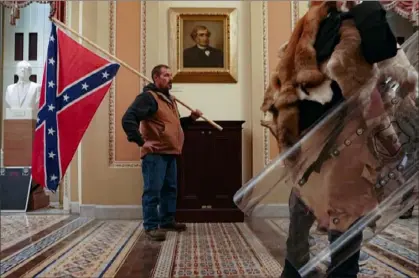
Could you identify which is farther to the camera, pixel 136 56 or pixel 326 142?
pixel 136 56

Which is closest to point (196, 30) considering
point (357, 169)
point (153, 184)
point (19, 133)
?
point (153, 184)

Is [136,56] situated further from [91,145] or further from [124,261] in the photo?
[124,261]

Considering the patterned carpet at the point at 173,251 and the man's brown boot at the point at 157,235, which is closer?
the patterned carpet at the point at 173,251

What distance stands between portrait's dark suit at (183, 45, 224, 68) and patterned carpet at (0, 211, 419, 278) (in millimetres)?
1796

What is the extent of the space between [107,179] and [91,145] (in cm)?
40

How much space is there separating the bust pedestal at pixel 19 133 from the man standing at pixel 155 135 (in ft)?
8.50

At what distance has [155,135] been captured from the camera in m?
3.13

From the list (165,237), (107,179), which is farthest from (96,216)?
(165,237)

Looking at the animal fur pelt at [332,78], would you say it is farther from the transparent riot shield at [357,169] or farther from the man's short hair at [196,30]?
the man's short hair at [196,30]

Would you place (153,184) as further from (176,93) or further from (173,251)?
(176,93)

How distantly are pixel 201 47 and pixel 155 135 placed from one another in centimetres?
176

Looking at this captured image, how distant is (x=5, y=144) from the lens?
5.19m

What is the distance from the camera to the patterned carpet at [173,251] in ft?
6.89

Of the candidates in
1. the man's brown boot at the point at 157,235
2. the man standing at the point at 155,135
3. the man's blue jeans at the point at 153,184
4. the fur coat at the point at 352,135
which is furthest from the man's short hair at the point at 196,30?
the fur coat at the point at 352,135
